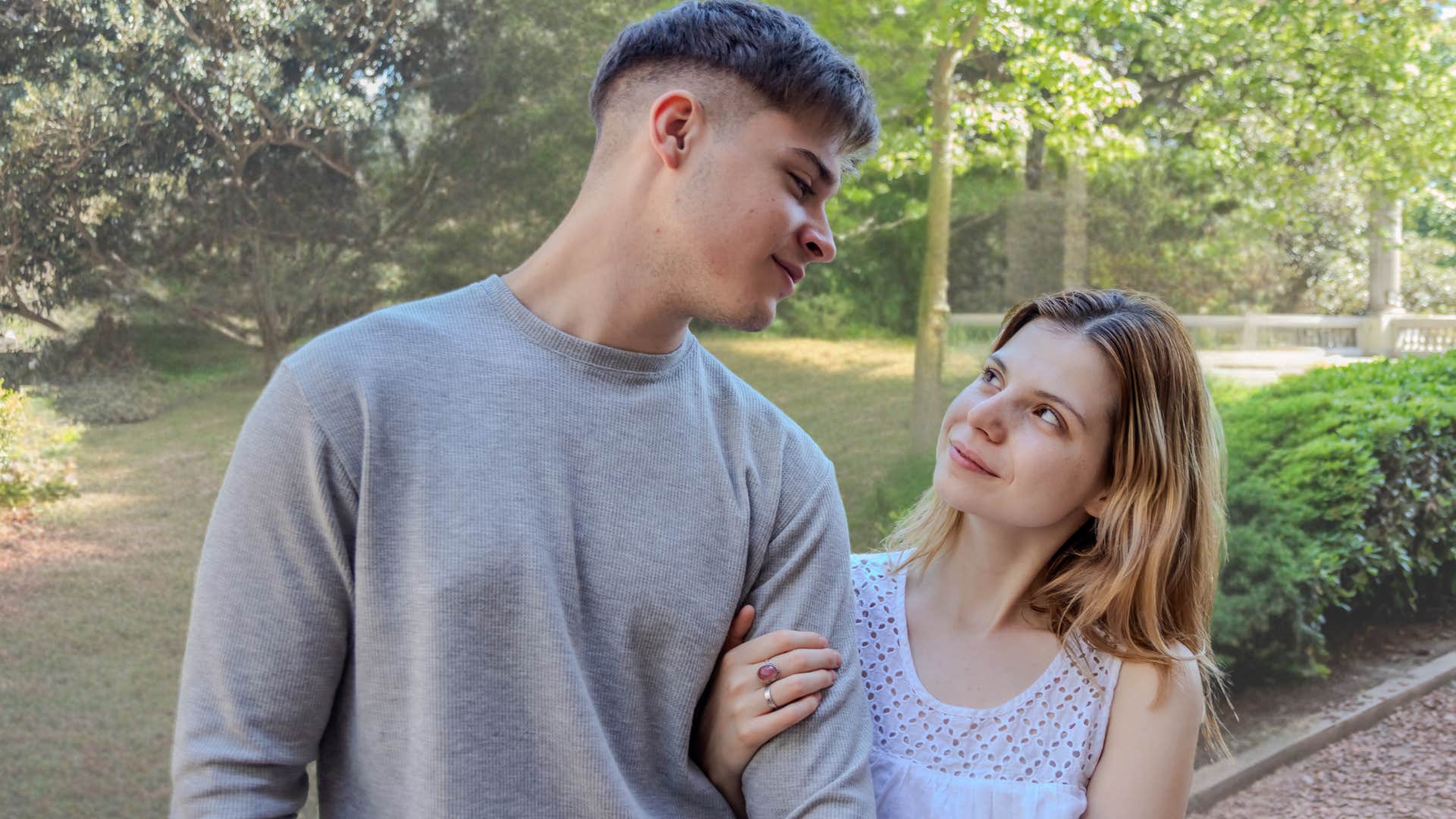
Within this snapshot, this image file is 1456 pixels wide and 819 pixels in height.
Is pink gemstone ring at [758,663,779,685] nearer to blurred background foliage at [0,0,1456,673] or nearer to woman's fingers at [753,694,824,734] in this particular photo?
woman's fingers at [753,694,824,734]

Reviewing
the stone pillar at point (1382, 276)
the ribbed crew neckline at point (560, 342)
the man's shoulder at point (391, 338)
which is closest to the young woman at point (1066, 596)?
the ribbed crew neckline at point (560, 342)

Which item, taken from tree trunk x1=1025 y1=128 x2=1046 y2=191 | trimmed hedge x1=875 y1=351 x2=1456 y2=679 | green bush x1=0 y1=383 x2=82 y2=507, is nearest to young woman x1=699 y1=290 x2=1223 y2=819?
green bush x1=0 y1=383 x2=82 y2=507

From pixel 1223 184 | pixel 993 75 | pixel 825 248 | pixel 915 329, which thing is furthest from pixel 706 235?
pixel 1223 184

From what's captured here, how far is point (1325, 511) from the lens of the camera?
3.89m

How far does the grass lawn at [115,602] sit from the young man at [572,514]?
1861 mm

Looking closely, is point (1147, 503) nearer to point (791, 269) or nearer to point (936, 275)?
point (791, 269)

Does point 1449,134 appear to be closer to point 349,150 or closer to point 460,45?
point 460,45

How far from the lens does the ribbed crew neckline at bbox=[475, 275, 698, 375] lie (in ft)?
4.05

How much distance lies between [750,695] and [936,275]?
10.9ft

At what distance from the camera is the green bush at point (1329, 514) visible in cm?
376

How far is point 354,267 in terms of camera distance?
127 inches

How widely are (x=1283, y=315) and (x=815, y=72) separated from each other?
4.12 m

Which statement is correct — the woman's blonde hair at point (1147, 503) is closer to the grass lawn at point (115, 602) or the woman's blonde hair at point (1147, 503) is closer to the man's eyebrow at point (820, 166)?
the man's eyebrow at point (820, 166)

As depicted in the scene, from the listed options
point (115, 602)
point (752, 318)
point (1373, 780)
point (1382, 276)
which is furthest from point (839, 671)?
point (1382, 276)
